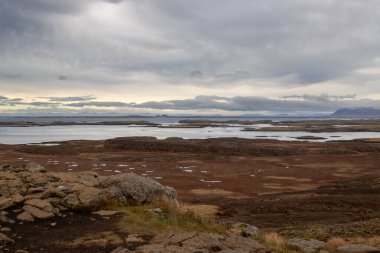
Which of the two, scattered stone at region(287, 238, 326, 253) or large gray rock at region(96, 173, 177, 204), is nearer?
scattered stone at region(287, 238, 326, 253)

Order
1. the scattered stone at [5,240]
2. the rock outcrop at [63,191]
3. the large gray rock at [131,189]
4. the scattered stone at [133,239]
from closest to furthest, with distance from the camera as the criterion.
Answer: the scattered stone at [5,240], the scattered stone at [133,239], the rock outcrop at [63,191], the large gray rock at [131,189]

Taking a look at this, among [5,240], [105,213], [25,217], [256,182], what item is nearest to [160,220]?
[105,213]

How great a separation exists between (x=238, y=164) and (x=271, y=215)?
113ft

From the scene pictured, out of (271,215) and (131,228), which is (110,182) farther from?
(271,215)

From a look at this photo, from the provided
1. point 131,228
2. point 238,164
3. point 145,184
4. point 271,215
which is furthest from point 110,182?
point 238,164

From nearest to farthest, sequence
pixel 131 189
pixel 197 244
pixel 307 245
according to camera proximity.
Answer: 1. pixel 197 244
2. pixel 307 245
3. pixel 131 189

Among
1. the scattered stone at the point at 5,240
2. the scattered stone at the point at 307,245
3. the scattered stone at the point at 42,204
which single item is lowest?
the scattered stone at the point at 307,245

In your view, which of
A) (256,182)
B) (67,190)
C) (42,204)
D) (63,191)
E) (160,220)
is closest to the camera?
(160,220)

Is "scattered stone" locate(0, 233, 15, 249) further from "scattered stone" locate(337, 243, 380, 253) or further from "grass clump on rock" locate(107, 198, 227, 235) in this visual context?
"scattered stone" locate(337, 243, 380, 253)

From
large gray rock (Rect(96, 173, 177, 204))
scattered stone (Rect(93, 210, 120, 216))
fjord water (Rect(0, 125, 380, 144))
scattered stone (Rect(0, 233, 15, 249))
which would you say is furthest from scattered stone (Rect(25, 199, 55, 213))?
fjord water (Rect(0, 125, 380, 144))

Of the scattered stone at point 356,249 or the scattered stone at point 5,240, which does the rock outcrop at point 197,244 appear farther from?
the scattered stone at point 356,249

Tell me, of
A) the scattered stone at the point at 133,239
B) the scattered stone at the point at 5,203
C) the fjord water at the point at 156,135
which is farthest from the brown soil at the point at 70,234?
the fjord water at the point at 156,135

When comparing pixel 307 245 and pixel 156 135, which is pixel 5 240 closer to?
pixel 307 245

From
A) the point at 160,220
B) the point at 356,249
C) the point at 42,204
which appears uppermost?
the point at 42,204
